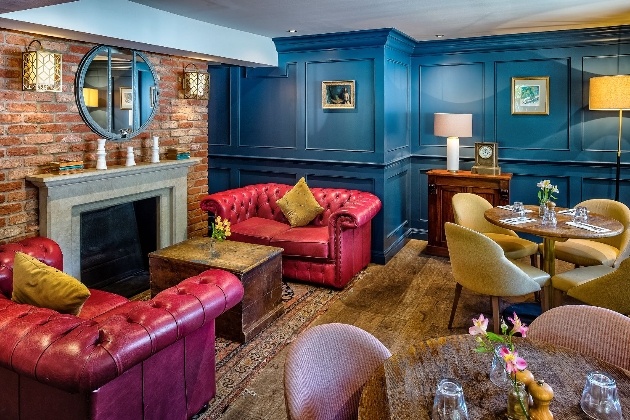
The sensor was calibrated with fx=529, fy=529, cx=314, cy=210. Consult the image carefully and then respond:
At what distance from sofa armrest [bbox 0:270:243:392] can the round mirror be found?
2274 mm

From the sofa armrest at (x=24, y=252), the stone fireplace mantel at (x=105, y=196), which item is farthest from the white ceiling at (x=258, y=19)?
the sofa armrest at (x=24, y=252)

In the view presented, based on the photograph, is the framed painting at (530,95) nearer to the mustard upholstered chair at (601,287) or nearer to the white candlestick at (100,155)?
the mustard upholstered chair at (601,287)

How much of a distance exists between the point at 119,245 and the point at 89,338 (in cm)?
292

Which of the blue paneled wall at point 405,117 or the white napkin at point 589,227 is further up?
the blue paneled wall at point 405,117

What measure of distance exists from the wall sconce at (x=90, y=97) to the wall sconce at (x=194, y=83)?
1.03 metres

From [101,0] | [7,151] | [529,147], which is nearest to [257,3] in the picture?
[101,0]

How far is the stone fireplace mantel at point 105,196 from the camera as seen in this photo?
3826 millimetres

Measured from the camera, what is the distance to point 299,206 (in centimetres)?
535

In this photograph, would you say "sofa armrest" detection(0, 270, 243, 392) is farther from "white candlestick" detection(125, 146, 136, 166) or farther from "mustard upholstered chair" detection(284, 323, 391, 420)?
"white candlestick" detection(125, 146, 136, 166)

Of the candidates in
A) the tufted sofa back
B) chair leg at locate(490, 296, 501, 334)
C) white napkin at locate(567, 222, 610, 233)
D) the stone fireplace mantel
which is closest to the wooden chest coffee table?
the stone fireplace mantel

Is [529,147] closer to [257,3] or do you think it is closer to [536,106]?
[536,106]

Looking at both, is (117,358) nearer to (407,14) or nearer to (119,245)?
(119,245)

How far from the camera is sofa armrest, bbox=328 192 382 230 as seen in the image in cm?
471

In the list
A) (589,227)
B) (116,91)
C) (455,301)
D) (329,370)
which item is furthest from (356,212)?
(329,370)
